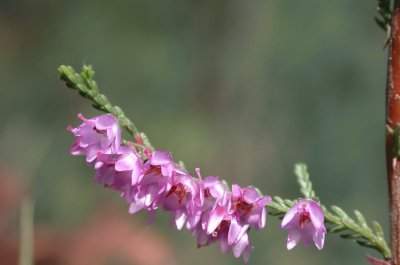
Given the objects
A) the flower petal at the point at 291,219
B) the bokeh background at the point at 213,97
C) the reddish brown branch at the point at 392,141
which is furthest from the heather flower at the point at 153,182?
the bokeh background at the point at 213,97

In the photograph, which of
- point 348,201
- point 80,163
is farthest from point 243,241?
point 80,163

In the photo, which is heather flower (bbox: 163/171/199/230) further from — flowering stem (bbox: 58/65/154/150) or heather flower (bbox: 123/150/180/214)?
flowering stem (bbox: 58/65/154/150)

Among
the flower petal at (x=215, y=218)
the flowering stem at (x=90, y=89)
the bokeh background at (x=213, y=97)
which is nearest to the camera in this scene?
the flower petal at (x=215, y=218)

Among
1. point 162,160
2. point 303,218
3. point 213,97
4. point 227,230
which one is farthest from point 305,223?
point 213,97

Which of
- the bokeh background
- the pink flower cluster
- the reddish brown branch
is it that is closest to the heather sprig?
the pink flower cluster

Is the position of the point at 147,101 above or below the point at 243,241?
below

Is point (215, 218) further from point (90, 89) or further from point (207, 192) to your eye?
point (90, 89)

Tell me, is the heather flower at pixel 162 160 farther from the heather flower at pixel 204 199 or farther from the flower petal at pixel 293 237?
the flower petal at pixel 293 237

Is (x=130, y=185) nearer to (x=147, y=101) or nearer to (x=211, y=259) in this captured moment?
(x=211, y=259)
